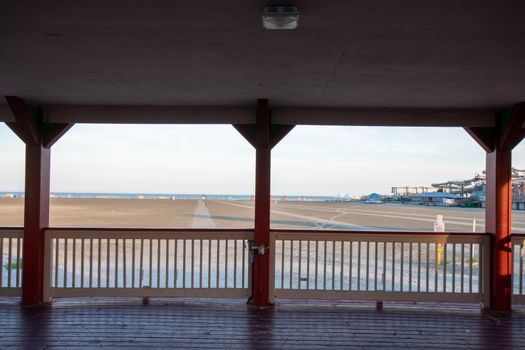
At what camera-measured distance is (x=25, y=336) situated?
150 inches

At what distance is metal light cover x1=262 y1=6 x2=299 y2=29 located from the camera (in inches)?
87.4

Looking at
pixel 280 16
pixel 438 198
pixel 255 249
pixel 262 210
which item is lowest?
pixel 438 198

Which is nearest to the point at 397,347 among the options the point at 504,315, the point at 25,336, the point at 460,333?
the point at 460,333

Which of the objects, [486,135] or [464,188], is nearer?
[486,135]

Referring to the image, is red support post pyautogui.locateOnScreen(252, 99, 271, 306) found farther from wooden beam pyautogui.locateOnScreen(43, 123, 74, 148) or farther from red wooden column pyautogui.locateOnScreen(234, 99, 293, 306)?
wooden beam pyautogui.locateOnScreen(43, 123, 74, 148)

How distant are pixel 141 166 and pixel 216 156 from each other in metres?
8.69

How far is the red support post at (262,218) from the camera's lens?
490cm

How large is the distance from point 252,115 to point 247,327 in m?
2.37

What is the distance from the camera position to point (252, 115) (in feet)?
16.6

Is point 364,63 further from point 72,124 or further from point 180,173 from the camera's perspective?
point 180,173

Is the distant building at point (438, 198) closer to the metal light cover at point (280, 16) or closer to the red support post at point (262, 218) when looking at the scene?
the red support post at point (262, 218)

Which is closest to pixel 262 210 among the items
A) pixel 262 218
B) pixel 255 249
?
pixel 262 218

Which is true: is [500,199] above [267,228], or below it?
above

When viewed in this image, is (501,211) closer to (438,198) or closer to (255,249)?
(255,249)
